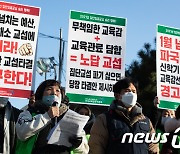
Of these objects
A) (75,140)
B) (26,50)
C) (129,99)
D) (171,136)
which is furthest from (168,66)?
(75,140)

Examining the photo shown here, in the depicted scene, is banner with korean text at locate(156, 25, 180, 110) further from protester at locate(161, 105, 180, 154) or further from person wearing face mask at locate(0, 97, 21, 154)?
person wearing face mask at locate(0, 97, 21, 154)

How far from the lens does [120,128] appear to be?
3754 mm

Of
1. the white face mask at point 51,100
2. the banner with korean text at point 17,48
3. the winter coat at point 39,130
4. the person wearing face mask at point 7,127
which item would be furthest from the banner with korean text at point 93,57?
the winter coat at point 39,130

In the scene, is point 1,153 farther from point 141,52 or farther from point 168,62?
point 141,52

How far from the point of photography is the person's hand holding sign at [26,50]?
6.26m

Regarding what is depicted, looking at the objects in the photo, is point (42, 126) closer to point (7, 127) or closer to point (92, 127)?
point (92, 127)

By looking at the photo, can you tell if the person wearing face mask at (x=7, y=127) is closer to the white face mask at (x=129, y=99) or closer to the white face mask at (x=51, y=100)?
the white face mask at (x=51, y=100)

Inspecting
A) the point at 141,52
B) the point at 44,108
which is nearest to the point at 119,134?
the point at 44,108

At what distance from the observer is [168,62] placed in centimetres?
736

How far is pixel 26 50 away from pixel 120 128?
2.93 m

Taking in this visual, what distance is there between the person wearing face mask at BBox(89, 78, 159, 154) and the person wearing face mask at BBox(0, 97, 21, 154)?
3.04ft

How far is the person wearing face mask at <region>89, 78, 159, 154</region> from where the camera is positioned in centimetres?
372

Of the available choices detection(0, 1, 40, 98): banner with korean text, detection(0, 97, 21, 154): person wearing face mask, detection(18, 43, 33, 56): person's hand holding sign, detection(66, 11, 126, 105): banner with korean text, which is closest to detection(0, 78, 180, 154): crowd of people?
detection(0, 97, 21, 154): person wearing face mask

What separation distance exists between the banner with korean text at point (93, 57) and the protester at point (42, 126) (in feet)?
9.42
